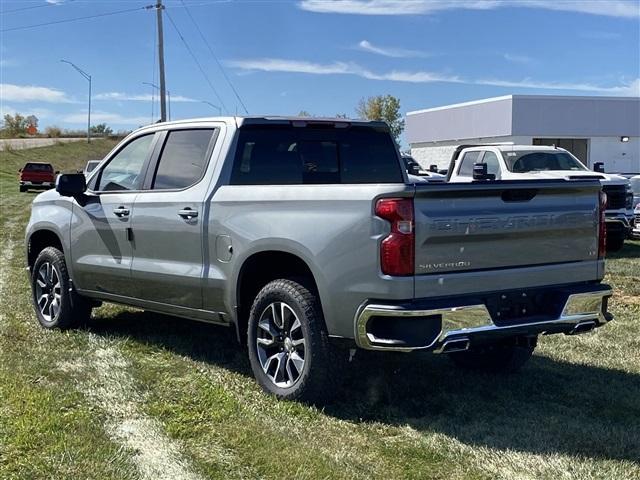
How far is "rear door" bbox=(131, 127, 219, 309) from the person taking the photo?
5.62 m

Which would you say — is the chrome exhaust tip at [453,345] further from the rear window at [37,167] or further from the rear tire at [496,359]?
the rear window at [37,167]

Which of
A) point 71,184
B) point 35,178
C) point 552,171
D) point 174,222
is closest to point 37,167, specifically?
point 35,178

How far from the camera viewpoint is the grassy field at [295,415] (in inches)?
161

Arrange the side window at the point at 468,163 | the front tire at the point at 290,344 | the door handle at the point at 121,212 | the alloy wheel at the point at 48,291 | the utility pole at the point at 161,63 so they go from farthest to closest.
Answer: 1. the utility pole at the point at 161,63
2. the side window at the point at 468,163
3. the alloy wheel at the point at 48,291
4. the door handle at the point at 121,212
5. the front tire at the point at 290,344

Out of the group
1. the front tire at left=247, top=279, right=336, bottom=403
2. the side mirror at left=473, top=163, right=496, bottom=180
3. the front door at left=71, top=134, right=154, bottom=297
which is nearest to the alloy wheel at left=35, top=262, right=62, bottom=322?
the front door at left=71, top=134, right=154, bottom=297

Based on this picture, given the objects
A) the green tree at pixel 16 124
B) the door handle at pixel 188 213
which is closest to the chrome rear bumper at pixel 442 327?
the door handle at pixel 188 213

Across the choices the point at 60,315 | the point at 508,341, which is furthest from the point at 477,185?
the point at 60,315

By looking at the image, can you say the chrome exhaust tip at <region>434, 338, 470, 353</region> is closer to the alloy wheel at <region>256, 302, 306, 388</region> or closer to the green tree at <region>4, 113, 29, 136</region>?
the alloy wheel at <region>256, 302, 306, 388</region>

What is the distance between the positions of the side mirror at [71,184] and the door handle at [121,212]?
51 cm

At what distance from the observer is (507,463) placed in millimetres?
4156

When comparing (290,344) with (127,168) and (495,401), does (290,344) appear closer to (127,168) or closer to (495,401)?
(495,401)

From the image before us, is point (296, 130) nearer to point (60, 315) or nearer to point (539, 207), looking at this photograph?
point (539, 207)

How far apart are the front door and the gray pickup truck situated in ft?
0.06

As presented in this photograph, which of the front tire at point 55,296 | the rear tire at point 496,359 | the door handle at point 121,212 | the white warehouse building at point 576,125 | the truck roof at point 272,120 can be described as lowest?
the rear tire at point 496,359
